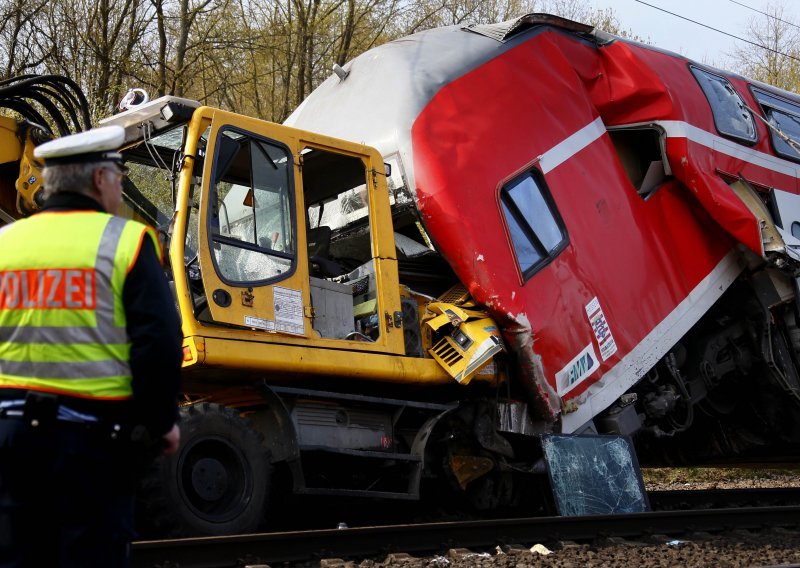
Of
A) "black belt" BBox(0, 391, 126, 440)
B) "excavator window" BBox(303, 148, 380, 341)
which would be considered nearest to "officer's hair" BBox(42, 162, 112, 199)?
"black belt" BBox(0, 391, 126, 440)

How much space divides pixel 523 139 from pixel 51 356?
17.2 ft

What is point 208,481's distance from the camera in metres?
5.68

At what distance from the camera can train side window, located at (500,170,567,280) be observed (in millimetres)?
7223

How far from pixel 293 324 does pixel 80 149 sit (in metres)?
3.25

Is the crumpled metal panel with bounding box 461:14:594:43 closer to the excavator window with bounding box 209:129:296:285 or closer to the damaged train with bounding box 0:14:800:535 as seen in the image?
the damaged train with bounding box 0:14:800:535

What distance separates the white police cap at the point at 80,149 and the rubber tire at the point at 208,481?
Result: 281 cm

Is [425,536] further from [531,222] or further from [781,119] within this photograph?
[781,119]

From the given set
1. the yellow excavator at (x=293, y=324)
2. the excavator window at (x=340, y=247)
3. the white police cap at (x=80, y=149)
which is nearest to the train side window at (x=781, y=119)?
the yellow excavator at (x=293, y=324)

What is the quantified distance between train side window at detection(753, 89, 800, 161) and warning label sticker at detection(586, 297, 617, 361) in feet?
9.43

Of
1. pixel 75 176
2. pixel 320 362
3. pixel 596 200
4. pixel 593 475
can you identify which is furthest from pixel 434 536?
pixel 75 176

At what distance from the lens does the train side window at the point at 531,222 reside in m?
7.22

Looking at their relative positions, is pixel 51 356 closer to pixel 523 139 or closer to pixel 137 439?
pixel 137 439

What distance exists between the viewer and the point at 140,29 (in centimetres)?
1744

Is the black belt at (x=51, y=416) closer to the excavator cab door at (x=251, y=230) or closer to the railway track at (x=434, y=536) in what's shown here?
the railway track at (x=434, y=536)
